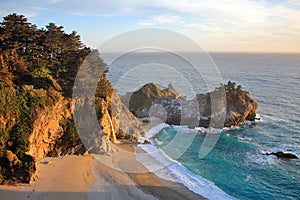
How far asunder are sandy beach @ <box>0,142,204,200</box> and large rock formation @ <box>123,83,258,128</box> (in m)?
16.2

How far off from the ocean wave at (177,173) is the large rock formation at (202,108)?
36.6 feet

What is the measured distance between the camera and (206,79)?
7581 centimetres

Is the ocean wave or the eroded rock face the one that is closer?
the eroded rock face

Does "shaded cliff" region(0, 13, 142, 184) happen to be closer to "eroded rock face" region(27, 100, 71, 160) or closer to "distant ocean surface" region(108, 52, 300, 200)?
"eroded rock face" region(27, 100, 71, 160)

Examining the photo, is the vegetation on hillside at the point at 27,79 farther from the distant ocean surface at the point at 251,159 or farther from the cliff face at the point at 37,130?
the distant ocean surface at the point at 251,159

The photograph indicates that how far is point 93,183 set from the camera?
62.3ft

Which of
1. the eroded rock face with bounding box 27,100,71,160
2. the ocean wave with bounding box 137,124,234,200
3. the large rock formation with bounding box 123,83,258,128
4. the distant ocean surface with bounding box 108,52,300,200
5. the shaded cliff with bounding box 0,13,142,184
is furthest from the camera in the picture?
the large rock formation with bounding box 123,83,258,128

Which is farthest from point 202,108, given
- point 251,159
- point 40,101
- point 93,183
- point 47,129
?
point 40,101

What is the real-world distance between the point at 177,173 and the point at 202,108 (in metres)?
17.9

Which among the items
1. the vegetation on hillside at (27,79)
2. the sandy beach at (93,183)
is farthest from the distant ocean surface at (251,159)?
the vegetation on hillside at (27,79)

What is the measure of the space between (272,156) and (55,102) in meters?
22.3

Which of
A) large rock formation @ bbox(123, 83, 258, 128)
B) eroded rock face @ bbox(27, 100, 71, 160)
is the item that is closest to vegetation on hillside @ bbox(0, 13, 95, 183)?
eroded rock face @ bbox(27, 100, 71, 160)

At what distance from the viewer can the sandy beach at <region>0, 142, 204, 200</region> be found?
1672cm

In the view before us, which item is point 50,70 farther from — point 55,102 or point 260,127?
point 260,127
